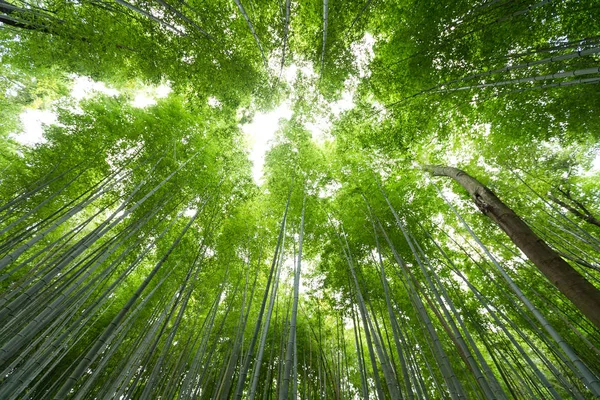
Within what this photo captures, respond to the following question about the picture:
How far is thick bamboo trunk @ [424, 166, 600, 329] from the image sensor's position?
1.93m

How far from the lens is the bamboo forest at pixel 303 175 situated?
2.83 m

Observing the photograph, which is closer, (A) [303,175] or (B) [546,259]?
(B) [546,259]

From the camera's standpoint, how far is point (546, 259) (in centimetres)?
223

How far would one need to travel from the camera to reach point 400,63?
137 inches

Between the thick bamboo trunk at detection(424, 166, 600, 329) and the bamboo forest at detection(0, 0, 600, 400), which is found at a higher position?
→ the bamboo forest at detection(0, 0, 600, 400)

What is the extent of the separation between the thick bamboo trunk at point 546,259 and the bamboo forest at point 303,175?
0.8 inches

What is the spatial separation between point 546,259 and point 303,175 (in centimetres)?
356

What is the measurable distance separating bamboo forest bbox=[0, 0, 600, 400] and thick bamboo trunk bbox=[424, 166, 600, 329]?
2 cm

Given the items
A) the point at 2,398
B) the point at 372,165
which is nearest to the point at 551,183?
the point at 372,165

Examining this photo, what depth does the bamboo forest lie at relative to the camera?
283cm

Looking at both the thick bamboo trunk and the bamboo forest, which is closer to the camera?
the thick bamboo trunk

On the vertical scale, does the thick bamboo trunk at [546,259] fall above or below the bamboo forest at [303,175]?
below

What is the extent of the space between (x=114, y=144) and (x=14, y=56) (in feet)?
5.35

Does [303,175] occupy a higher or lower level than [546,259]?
higher
